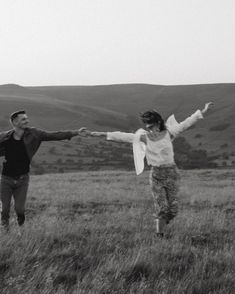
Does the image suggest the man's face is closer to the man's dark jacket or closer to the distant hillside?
the man's dark jacket

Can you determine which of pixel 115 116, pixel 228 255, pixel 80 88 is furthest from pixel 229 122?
pixel 228 255

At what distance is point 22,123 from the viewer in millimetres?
7402

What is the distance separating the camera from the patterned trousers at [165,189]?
7.79 m

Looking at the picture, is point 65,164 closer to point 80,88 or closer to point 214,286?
point 214,286

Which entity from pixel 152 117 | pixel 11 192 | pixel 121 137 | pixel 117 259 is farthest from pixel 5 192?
pixel 117 259

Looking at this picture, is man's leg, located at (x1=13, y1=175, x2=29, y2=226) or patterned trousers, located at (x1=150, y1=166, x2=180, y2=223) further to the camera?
patterned trousers, located at (x1=150, y1=166, x2=180, y2=223)

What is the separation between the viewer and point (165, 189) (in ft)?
25.9

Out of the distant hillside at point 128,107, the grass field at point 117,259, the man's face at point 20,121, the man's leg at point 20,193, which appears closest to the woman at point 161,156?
the grass field at point 117,259

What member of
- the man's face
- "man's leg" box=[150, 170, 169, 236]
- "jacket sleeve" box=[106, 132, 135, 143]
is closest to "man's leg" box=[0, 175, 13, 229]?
the man's face

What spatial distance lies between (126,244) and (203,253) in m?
0.98

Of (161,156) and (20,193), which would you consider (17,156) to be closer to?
(20,193)

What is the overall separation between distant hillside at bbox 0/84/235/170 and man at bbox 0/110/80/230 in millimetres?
58331

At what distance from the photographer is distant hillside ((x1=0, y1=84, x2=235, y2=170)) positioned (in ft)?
329

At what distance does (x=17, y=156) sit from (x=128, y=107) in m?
158
